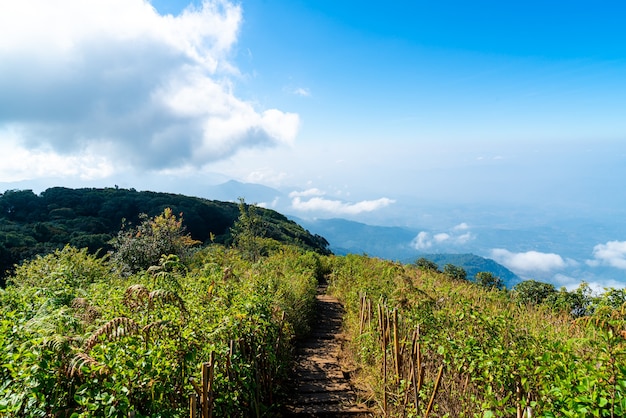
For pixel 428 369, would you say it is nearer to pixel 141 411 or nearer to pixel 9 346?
pixel 141 411

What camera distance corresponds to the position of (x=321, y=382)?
A: 5.43 meters

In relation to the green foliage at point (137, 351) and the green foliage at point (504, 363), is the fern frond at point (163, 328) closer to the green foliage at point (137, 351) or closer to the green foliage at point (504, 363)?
the green foliage at point (137, 351)

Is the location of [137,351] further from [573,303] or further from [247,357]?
[573,303]

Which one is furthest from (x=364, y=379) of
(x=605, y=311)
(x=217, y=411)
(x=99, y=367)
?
(x=99, y=367)

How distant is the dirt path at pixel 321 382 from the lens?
452 centimetres

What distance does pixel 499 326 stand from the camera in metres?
3.57

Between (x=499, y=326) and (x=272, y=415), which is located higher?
(x=499, y=326)

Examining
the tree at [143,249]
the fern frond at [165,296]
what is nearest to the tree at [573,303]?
the fern frond at [165,296]

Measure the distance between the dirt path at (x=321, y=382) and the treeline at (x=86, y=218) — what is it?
19.2 metres

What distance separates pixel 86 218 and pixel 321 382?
133ft

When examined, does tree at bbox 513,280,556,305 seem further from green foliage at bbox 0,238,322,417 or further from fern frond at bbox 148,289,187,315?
fern frond at bbox 148,289,187,315

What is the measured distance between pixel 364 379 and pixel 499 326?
2.67m

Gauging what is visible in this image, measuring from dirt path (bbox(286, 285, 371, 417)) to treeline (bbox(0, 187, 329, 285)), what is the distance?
19.2 meters

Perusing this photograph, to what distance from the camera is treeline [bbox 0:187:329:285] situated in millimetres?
25711
